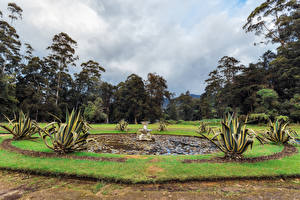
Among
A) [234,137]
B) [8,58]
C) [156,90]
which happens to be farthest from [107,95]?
[234,137]

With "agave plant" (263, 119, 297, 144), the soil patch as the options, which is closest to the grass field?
the soil patch

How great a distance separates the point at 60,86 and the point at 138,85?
60.9 ft

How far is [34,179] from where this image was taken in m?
2.51

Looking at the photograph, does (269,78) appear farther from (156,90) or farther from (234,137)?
(234,137)

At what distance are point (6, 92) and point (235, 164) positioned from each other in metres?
27.0

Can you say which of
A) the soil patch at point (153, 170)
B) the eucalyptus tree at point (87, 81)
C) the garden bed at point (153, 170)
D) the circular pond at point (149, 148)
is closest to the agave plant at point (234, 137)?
the garden bed at point (153, 170)

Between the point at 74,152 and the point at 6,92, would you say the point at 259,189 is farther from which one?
the point at 6,92

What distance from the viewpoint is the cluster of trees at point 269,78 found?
17.6m

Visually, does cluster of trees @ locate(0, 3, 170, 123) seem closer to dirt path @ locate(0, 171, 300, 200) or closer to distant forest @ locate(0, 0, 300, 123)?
distant forest @ locate(0, 0, 300, 123)

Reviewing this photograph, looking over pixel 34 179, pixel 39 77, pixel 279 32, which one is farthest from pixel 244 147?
pixel 39 77

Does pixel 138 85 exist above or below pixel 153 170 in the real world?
above

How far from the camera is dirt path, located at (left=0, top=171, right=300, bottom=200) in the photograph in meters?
1.99

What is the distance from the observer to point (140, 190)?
217 cm

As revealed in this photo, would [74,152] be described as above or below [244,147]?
below
